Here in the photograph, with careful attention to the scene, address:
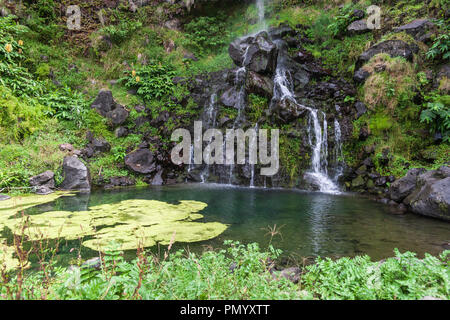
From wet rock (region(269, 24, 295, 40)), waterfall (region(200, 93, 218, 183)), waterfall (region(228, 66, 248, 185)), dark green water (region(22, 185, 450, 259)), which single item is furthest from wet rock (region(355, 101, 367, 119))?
wet rock (region(269, 24, 295, 40))

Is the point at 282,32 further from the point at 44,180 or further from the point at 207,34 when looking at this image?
the point at 44,180

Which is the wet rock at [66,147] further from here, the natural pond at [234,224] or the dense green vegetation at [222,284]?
the dense green vegetation at [222,284]

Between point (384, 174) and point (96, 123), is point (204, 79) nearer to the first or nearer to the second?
point (96, 123)

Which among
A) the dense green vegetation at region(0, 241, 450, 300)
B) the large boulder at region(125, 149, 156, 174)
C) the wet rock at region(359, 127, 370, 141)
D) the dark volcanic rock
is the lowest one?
the dense green vegetation at region(0, 241, 450, 300)

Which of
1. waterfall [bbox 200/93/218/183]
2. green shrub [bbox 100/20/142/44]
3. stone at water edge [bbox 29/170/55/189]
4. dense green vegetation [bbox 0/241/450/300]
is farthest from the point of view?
green shrub [bbox 100/20/142/44]

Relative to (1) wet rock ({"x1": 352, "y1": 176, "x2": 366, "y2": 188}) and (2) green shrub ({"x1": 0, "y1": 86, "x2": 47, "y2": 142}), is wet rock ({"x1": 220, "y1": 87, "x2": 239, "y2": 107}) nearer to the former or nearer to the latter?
(1) wet rock ({"x1": 352, "y1": 176, "x2": 366, "y2": 188})

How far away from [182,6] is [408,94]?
50.0 feet

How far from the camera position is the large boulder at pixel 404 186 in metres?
6.84

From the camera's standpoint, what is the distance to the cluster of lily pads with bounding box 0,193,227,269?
4.29 m

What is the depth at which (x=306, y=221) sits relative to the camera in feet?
18.6

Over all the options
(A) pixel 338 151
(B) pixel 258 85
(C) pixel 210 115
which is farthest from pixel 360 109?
(C) pixel 210 115

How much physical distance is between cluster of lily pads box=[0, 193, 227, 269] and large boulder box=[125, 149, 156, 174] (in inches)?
149

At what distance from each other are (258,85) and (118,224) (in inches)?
340

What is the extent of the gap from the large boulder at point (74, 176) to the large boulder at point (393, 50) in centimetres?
1249
